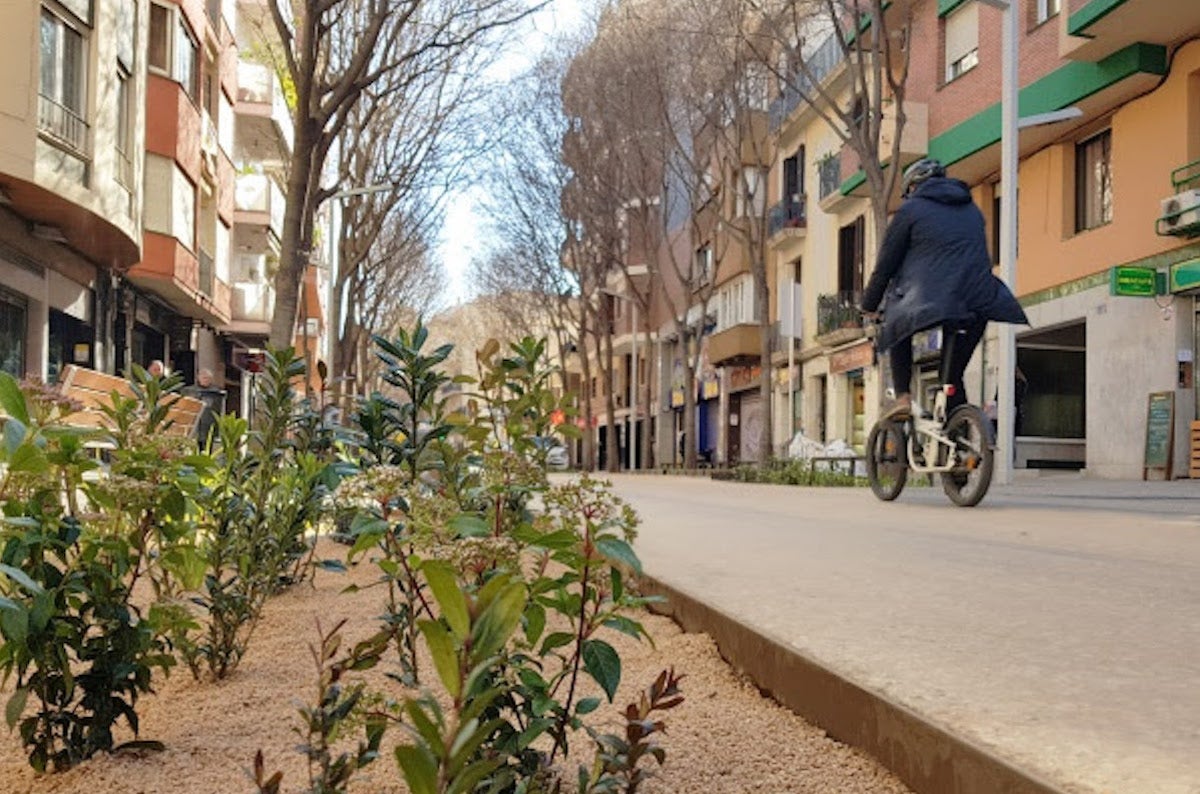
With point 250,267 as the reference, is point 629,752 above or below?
below

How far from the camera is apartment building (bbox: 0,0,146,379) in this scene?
13.5 meters

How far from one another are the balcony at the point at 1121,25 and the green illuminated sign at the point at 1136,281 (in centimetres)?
324

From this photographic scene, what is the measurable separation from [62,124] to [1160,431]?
15732mm

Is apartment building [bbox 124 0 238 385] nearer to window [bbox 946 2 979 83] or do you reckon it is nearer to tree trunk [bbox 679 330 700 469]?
tree trunk [bbox 679 330 700 469]

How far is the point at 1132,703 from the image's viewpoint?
1.62m

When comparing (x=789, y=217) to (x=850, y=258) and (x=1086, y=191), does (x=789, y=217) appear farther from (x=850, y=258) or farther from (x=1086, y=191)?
(x=1086, y=191)

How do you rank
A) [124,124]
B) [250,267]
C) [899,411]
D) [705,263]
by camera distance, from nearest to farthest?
[899,411] → [124,124] → [250,267] → [705,263]

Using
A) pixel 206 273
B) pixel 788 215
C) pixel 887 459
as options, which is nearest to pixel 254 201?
pixel 206 273

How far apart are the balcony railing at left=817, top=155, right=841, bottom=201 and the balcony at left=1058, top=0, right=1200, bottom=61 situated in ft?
31.5

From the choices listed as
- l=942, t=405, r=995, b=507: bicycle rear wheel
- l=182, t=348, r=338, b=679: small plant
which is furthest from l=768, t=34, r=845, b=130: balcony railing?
l=182, t=348, r=338, b=679: small plant

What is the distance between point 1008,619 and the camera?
2.41m

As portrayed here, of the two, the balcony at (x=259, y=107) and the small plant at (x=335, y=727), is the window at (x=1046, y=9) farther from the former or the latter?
the small plant at (x=335, y=727)

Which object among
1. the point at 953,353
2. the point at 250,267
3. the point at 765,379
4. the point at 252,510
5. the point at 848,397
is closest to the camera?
the point at 252,510

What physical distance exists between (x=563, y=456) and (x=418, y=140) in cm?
1611
